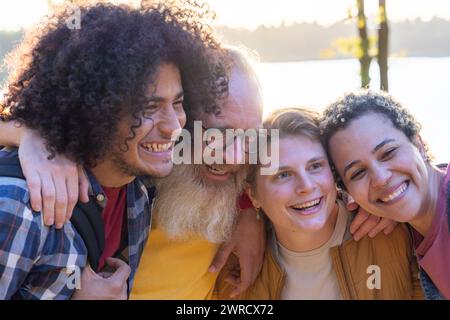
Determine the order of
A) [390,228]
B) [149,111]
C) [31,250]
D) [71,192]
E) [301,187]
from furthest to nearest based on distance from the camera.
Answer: [390,228] < [301,187] < [149,111] < [71,192] < [31,250]

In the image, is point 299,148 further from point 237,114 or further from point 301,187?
point 237,114

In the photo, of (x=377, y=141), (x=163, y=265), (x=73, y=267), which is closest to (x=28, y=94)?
(x=73, y=267)

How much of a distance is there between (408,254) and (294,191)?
595 millimetres

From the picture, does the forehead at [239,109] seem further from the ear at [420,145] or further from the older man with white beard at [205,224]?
the ear at [420,145]

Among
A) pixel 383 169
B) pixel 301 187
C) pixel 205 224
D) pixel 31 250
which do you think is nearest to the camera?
pixel 31 250

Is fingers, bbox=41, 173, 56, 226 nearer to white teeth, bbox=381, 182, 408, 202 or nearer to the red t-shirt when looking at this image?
the red t-shirt

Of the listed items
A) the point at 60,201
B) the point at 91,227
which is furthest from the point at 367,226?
the point at 60,201

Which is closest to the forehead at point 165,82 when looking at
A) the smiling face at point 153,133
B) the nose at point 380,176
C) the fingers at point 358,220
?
the smiling face at point 153,133

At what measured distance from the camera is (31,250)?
1849mm

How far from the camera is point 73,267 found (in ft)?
6.59

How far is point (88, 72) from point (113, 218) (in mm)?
626

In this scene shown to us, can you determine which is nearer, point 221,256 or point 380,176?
point 380,176

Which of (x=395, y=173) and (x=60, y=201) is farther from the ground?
(x=395, y=173)

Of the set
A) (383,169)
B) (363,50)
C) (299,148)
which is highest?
(363,50)
